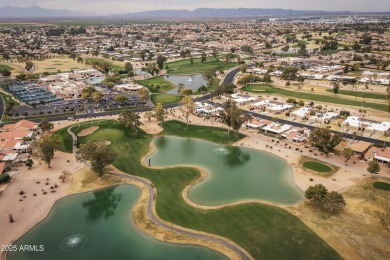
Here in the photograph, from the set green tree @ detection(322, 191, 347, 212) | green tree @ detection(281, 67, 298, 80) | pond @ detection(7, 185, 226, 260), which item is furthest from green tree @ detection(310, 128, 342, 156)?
green tree @ detection(281, 67, 298, 80)

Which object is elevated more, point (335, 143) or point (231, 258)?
point (335, 143)

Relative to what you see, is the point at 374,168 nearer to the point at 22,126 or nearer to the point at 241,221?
the point at 241,221

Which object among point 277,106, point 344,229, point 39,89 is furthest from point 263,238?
point 39,89

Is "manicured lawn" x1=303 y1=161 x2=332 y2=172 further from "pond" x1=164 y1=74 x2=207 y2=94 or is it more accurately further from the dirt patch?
"pond" x1=164 y1=74 x2=207 y2=94

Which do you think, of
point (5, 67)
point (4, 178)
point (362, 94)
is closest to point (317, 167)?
point (4, 178)

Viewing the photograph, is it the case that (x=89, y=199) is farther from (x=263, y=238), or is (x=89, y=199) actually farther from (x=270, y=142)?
(x=270, y=142)

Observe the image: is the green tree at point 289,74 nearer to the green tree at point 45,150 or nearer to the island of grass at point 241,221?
the island of grass at point 241,221

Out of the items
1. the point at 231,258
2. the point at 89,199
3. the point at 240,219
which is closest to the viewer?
the point at 231,258
